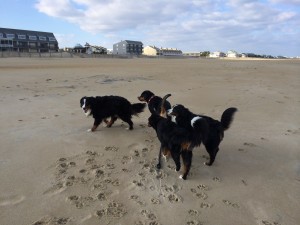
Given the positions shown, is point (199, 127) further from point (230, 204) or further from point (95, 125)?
point (95, 125)

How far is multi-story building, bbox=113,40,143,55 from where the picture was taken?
4008 inches

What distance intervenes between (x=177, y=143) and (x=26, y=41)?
3032 inches

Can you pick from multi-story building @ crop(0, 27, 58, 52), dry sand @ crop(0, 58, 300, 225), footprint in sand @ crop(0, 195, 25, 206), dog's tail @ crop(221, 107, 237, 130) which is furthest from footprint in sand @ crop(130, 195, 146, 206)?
multi-story building @ crop(0, 27, 58, 52)

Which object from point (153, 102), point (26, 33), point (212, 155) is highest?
point (26, 33)

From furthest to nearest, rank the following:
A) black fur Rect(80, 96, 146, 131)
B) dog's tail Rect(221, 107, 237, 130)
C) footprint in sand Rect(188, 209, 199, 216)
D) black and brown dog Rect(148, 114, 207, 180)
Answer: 1. black fur Rect(80, 96, 146, 131)
2. dog's tail Rect(221, 107, 237, 130)
3. black and brown dog Rect(148, 114, 207, 180)
4. footprint in sand Rect(188, 209, 199, 216)

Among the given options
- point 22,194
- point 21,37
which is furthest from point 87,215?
point 21,37

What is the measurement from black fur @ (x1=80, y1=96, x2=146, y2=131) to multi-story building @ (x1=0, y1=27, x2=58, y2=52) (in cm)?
7035

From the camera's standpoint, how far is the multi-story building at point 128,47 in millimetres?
101812

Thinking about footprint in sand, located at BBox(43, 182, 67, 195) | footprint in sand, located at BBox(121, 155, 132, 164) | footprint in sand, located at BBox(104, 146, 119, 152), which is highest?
footprint in sand, located at BBox(104, 146, 119, 152)

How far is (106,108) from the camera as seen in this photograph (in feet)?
21.9

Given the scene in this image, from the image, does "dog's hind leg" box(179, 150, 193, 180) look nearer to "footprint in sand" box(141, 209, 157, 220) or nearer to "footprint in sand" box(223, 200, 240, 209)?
"footprint in sand" box(223, 200, 240, 209)

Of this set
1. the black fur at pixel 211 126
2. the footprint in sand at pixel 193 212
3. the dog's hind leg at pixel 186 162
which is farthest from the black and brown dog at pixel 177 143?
the footprint in sand at pixel 193 212

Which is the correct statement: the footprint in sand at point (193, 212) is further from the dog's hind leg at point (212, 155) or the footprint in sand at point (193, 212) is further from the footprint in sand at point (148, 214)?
the dog's hind leg at point (212, 155)

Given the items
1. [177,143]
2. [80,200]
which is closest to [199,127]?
[177,143]
